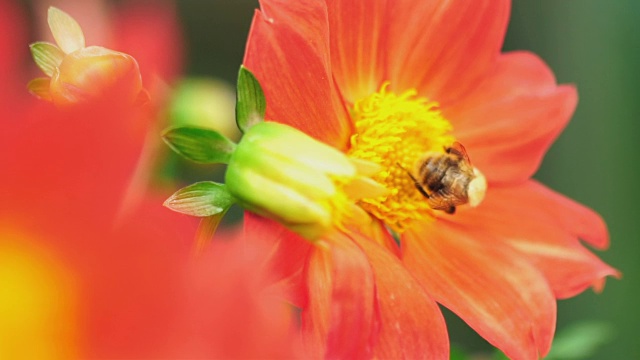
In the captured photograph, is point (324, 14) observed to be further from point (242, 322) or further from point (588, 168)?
point (588, 168)

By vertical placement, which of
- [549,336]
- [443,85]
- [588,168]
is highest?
[443,85]

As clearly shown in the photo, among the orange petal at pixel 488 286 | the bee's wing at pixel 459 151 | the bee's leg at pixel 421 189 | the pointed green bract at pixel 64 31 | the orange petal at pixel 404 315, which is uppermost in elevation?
the pointed green bract at pixel 64 31

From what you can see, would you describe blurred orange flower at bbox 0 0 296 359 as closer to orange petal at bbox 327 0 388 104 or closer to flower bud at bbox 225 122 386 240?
flower bud at bbox 225 122 386 240

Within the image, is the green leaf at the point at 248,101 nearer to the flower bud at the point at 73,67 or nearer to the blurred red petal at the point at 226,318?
the flower bud at the point at 73,67

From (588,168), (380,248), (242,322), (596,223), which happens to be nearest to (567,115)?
(596,223)

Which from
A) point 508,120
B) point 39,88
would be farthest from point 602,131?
point 39,88

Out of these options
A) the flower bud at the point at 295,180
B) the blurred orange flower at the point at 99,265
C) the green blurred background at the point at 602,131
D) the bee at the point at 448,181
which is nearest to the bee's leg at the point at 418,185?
the bee at the point at 448,181
